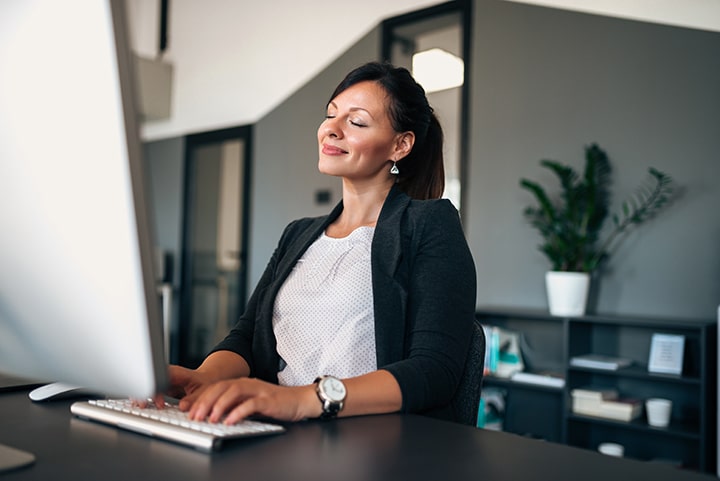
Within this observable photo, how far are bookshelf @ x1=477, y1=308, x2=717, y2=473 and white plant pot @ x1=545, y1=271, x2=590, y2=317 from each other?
64 mm

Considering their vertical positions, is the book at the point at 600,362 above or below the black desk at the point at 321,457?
below

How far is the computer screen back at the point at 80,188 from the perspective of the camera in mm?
516

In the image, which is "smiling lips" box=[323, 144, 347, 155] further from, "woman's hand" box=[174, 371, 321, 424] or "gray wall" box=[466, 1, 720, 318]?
"gray wall" box=[466, 1, 720, 318]

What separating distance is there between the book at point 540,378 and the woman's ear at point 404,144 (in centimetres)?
218

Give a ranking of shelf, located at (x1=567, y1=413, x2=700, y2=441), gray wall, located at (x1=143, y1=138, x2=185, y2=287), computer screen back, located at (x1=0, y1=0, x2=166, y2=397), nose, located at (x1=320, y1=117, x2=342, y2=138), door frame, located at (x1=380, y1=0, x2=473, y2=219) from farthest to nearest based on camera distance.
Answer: gray wall, located at (x1=143, y1=138, x2=185, y2=287) → door frame, located at (x1=380, y1=0, x2=473, y2=219) → shelf, located at (x1=567, y1=413, x2=700, y2=441) → nose, located at (x1=320, y1=117, x2=342, y2=138) → computer screen back, located at (x1=0, y1=0, x2=166, y2=397)

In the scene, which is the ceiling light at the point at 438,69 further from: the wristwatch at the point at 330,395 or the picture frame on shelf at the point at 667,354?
the wristwatch at the point at 330,395

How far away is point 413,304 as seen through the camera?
132 cm

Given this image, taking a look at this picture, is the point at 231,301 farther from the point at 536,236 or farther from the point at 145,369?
the point at 145,369

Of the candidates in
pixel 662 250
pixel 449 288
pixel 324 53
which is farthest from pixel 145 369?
pixel 324 53

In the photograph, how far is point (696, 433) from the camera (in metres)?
2.99

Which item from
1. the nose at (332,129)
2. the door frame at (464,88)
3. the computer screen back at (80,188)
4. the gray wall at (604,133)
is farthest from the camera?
the door frame at (464,88)

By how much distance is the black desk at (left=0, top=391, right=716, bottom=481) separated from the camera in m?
0.65

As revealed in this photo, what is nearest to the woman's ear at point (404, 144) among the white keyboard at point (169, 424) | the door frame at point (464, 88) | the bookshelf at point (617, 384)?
the white keyboard at point (169, 424)

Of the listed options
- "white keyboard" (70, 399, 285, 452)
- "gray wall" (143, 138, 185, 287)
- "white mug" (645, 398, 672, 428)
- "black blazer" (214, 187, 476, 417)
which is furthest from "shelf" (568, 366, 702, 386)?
"gray wall" (143, 138, 185, 287)
